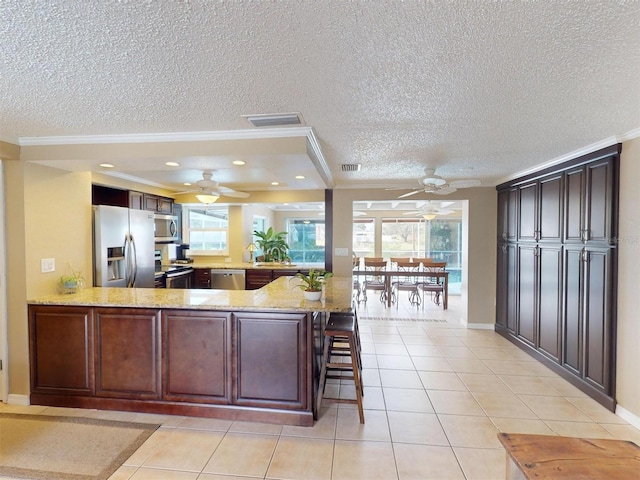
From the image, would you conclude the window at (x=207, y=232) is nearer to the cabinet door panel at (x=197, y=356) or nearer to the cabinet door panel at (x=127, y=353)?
the cabinet door panel at (x=127, y=353)

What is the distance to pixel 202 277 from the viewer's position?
5.57 meters

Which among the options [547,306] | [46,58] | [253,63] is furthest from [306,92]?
[547,306]

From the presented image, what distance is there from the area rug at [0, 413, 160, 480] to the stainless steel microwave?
2803 millimetres

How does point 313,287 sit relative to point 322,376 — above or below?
above

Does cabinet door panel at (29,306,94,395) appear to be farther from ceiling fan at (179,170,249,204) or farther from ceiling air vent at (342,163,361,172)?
ceiling air vent at (342,163,361,172)

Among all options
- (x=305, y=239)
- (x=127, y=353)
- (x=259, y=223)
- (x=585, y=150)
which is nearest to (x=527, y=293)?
(x=585, y=150)

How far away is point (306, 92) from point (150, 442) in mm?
2559

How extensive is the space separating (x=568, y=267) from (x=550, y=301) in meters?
0.49

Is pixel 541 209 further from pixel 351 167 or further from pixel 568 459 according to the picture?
pixel 568 459

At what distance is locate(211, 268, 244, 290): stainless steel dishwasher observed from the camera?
552cm

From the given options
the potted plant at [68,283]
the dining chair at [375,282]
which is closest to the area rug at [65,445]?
the potted plant at [68,283]

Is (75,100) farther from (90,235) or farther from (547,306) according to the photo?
(547,306)

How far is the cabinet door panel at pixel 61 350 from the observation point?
2562 mm

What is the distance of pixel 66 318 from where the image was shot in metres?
2.58
